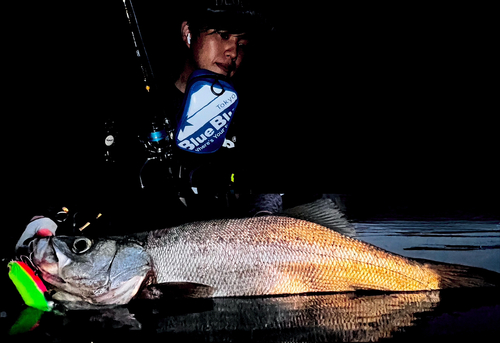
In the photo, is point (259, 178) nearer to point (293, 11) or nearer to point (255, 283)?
point (293, 11)

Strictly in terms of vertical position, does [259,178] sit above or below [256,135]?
below

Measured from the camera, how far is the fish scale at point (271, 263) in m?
2.08

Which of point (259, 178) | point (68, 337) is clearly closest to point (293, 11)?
point (259, 178)

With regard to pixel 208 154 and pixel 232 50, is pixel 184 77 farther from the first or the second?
pixel 208 154

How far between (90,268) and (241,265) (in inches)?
33.0

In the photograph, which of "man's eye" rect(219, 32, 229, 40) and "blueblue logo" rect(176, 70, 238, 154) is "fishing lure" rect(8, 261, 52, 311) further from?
"man's eye" rect(219, 32, 229, 40)

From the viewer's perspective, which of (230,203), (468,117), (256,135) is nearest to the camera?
(230,203)

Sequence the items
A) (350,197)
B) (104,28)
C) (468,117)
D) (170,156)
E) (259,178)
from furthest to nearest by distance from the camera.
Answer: (468,117) < (259,178) < (104,28) < (350,197) < (170,156)

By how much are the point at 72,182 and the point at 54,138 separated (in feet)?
1.81

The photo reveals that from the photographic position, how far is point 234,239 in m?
2.13

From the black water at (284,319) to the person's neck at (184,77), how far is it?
86.1 inches

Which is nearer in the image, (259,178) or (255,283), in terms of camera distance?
(255,283)

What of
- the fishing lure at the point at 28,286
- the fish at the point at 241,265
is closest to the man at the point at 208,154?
the fish at the point at 241,265

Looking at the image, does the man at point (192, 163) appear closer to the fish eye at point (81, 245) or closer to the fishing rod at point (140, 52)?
the fishing rod at point (140, 52)
